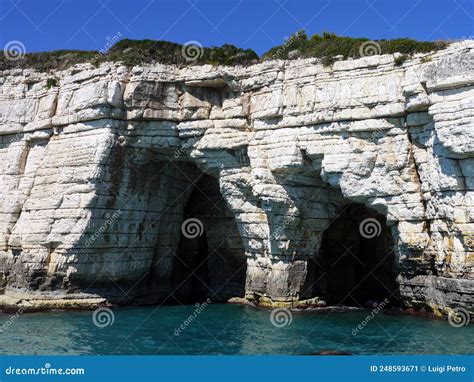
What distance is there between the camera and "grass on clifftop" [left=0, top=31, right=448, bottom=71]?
21344 millimetres

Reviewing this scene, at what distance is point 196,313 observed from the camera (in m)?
23.3

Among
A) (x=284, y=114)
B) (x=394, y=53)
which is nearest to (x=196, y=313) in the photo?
(x=284, y=114)

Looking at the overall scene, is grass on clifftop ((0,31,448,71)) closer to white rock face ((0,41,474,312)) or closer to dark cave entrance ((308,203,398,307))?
white rock face ((0,41,474,312))

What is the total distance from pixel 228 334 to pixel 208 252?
482 inches

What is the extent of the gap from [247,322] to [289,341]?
3911 millimetres

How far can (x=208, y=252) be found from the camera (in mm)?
30094

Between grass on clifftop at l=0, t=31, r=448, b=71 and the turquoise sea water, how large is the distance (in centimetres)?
1060

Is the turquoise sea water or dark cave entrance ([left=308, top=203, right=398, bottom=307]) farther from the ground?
dark cave entrance ([left=308, top=203, right=398, bottom=307])

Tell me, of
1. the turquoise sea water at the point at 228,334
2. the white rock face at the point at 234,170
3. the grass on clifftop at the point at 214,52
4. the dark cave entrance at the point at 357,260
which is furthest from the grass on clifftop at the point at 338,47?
the turquoise sea water at the point at 228,334

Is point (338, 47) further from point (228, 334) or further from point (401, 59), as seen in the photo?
point (228, 334)

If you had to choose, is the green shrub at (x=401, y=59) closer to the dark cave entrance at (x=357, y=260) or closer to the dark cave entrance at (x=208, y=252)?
the dark cave entrance at (x=357, y=260)

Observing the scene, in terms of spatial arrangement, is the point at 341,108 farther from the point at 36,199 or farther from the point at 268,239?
the point at 36,199

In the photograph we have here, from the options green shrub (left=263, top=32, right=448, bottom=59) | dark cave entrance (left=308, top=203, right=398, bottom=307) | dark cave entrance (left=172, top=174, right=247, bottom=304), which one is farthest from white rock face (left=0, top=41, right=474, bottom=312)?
dark cave entrance (left=308, top=203, right=398, bottom=307)

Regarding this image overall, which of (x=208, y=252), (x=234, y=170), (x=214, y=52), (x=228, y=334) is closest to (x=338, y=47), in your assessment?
(x=214, y=52)
